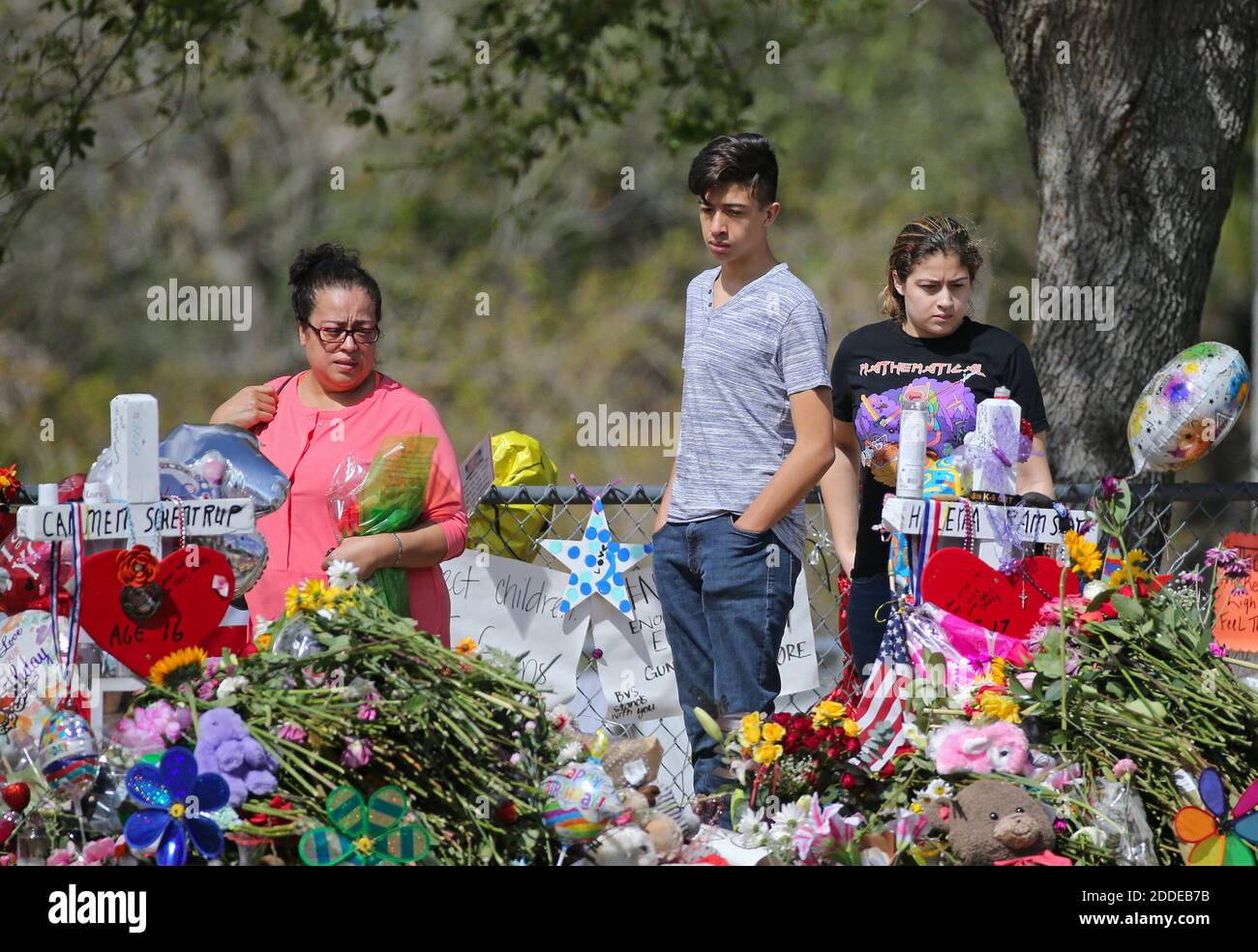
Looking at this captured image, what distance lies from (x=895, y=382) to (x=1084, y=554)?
2.66 ft

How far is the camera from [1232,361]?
3.79m

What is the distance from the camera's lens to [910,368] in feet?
10.6

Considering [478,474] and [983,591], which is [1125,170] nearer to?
[478,474]

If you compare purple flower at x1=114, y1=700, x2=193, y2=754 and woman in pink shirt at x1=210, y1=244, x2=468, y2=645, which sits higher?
woman in pink shirt at x1=210, y1=244, x2=468, y2=645

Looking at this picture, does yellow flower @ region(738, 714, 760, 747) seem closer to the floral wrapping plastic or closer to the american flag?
the american flag

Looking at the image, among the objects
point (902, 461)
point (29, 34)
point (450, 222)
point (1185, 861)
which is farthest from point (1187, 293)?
point (29, 34)

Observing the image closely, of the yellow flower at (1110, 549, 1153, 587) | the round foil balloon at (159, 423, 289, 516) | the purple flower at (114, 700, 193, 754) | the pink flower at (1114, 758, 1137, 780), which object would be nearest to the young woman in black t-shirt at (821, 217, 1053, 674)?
the yellow flower at (1110, 549, 1153, 587)

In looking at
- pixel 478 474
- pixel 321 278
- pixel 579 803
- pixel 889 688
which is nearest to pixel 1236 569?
pixel 889 688

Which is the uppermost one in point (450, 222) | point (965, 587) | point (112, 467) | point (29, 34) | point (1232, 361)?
point (29, 34)

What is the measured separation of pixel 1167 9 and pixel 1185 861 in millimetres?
3268

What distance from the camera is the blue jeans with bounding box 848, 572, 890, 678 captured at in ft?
10.5

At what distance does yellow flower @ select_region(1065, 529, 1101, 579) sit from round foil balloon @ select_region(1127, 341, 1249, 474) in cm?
141

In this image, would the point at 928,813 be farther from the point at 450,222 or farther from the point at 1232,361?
the point at 450,222
